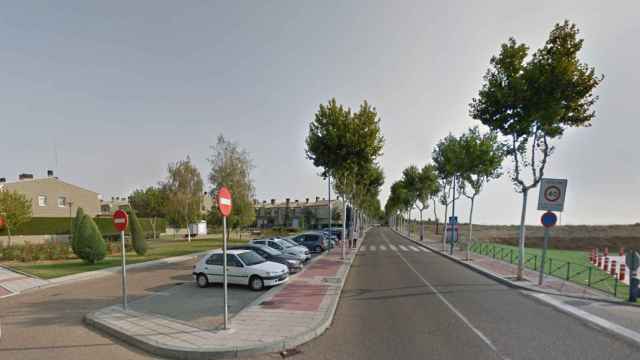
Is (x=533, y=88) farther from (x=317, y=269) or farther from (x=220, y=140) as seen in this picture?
(x=220, y=140)

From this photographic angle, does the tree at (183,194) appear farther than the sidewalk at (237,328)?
Yes

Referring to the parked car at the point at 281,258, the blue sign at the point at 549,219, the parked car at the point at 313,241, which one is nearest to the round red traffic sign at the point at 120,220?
the parked car at the point at 281,258

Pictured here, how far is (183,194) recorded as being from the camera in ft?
114

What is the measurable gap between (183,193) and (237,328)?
31351mm

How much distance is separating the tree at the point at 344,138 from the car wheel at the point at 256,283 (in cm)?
798

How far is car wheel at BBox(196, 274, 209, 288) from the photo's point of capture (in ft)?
39.7

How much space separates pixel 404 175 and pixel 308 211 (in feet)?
101

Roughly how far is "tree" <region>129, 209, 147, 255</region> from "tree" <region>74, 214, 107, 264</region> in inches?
137

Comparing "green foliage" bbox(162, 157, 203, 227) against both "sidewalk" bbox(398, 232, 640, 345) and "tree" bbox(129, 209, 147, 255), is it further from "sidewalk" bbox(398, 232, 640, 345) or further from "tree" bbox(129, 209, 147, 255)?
"sidewalk" bbox(398, 232, 640, 345)

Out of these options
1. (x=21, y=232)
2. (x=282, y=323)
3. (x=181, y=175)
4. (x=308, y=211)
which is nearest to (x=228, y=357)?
(x=282, y=323)

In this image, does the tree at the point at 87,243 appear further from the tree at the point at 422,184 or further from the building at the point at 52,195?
the tree at the point at 422,184

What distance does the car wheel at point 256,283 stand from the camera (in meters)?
11.3

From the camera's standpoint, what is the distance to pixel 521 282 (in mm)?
12383

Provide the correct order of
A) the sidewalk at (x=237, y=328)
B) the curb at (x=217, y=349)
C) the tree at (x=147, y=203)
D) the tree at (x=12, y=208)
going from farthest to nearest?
1. the tree at (x=147, y=203)
2. the tree at (x=12, y=208)
3. the sidewalk at (x=237, y=328)
4. the curb at (x=217, y=349)
